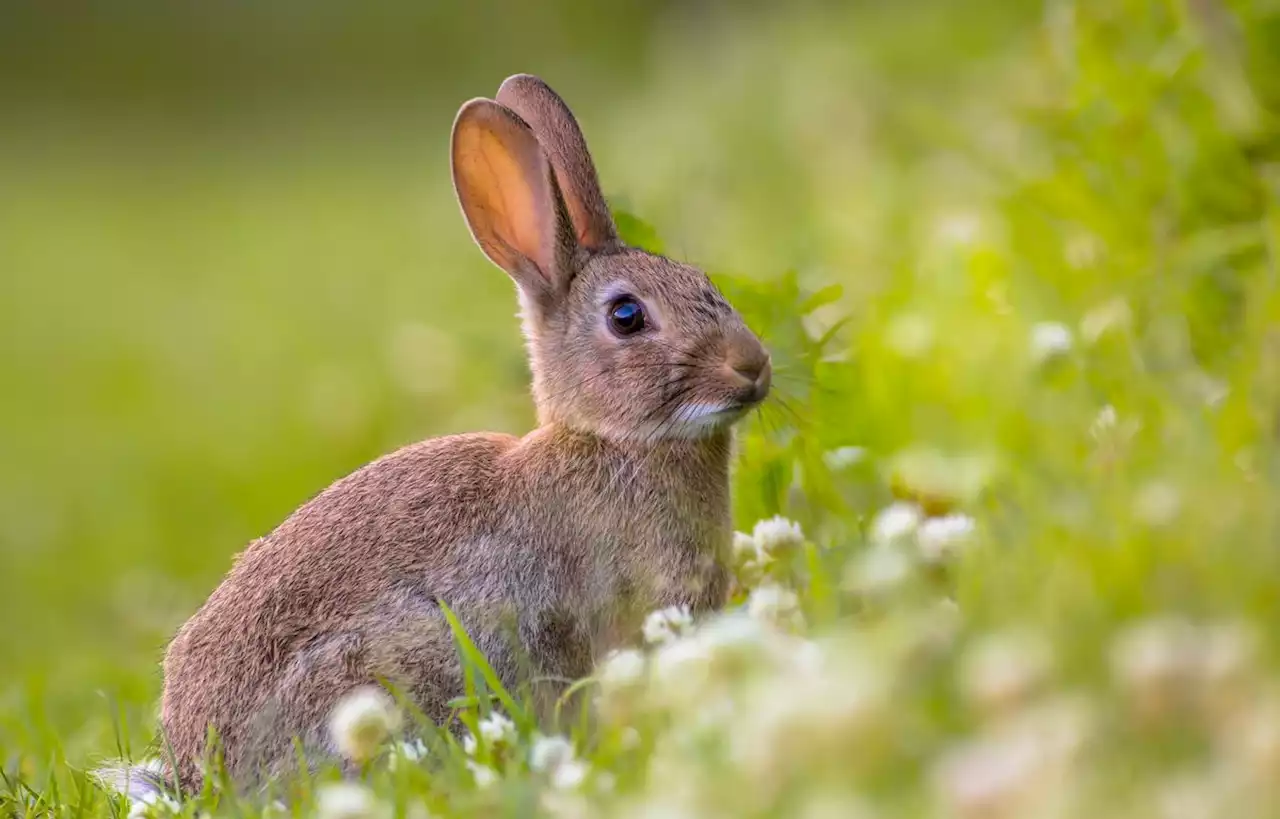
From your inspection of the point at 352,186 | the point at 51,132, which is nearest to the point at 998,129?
the point at 352,186

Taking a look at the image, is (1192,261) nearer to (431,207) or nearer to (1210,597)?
(1210,597)

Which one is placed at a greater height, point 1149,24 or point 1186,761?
point 1149,24

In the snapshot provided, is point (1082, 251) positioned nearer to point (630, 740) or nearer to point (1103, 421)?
point (1103, 421)

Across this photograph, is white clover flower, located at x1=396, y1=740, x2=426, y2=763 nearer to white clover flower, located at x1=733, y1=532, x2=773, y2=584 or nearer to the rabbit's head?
white clover flower, located at x1=733, y1=532, x2=773, y2=584

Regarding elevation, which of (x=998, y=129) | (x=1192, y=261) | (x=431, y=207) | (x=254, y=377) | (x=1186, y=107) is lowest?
(x=1192, y=261)

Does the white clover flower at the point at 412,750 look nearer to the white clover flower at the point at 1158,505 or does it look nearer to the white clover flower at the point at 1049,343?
the white clover flower at the point at 1158,505

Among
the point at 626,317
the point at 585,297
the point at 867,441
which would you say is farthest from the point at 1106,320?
the point at 585,297

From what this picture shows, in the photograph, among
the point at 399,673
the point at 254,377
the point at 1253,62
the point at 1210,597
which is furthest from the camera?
the point at 254,377
